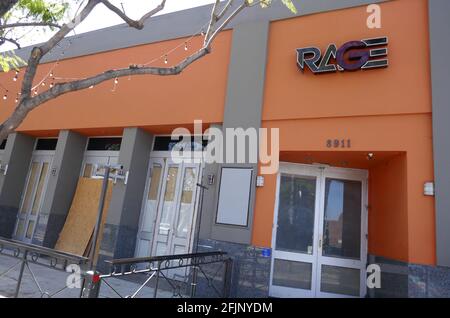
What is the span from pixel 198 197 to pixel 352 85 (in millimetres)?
3639

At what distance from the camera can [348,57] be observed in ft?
19.5

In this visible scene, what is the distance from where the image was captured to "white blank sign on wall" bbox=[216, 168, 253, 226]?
20.0ft

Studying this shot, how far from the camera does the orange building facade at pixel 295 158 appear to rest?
536 centimetres

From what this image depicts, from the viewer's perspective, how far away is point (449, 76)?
5.23 metres

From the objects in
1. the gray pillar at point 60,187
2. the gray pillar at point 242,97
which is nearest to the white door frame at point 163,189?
the gray pillar at point 242,97

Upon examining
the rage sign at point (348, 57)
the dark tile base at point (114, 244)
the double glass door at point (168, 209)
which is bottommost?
the dark tile base at point (114, 244)

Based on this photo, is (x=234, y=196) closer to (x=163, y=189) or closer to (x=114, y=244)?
(x=163, y=189)

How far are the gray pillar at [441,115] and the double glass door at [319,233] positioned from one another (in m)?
1.84

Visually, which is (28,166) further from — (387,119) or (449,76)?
(449,76)

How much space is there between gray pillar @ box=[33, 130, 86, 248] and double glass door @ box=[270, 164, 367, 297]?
5.40 meters

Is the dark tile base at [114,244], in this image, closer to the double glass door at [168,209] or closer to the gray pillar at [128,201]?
the gray pillar at [128,201]

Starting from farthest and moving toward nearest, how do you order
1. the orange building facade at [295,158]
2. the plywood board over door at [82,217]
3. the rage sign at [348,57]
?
the plywood board over door at [82,217], the rage sign at [348,57], the orange building facade at [295,158]

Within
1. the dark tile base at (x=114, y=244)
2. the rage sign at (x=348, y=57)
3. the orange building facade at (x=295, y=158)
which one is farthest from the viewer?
the dark tile base at (x=114, y=244)
